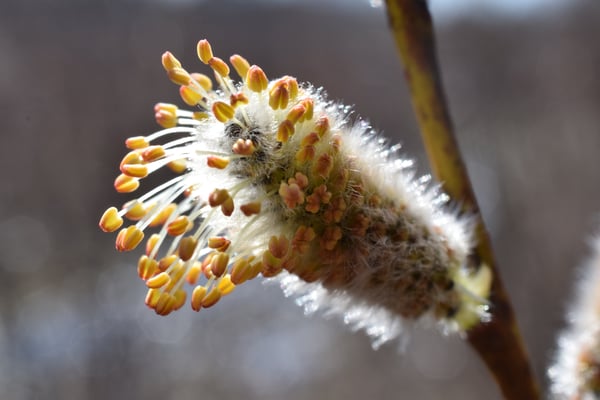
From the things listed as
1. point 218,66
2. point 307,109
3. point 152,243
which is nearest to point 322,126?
point 307,109

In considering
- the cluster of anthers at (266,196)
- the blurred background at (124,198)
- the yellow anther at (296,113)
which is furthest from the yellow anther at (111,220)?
the blurred background at (124,198)

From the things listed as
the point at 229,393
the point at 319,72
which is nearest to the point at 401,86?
the point at 319,72

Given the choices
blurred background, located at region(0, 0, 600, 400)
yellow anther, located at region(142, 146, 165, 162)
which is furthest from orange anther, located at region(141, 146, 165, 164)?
blurred background, located at region(0, 0, 600, 400)

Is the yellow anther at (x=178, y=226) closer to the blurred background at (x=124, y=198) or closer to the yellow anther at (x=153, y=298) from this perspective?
the yellow anther at (x=153, y=298)

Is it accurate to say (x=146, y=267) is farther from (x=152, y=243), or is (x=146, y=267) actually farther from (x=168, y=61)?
(x=168, y=61)

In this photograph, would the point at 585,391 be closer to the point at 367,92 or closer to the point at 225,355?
the point at 225,355
